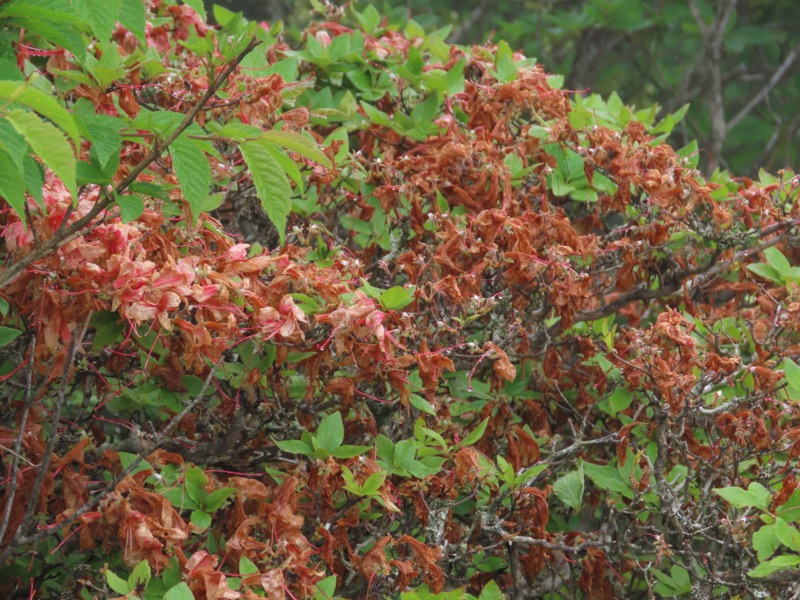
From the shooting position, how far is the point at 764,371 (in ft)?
8.71

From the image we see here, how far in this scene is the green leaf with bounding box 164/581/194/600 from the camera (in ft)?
6.48

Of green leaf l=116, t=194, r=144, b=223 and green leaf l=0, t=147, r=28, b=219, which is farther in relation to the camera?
green leaf l=116, t=194, r=144, b=223

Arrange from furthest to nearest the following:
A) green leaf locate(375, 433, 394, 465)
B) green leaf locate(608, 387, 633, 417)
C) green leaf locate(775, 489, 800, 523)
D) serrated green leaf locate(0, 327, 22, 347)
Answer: green leaf locate(608, 387, 633, 417)
green leaf locate(375, 433, 394, 465)
green leaf locate(775, 489, 800, 523)
serrated green leaf locate(0, 327, 22, 347)

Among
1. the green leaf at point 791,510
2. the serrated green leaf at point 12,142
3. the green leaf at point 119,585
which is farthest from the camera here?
the green leaf at point 791,510

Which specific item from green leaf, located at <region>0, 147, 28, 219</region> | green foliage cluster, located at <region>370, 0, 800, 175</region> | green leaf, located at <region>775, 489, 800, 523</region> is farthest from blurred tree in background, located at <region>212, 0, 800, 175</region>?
green leaf, located at <region>0, 147, 28, 219</region>

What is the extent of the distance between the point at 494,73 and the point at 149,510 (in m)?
1.76

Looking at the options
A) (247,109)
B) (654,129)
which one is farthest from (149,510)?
(654,129)

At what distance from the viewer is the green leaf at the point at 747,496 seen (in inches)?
90.3

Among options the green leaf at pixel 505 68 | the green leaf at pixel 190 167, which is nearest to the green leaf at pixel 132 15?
the green leaf at pixel 190 167

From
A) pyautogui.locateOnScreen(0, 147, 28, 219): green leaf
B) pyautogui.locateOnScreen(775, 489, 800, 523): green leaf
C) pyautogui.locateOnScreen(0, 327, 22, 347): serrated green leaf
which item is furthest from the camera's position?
pyautogui.locateOnScreen(775, 489, 800, 523): green leaf

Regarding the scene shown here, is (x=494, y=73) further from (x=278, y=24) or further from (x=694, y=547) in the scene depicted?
(x=694, y=547)

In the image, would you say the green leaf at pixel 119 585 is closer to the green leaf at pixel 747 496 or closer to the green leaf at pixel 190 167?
the green leaf at pixel 190 167

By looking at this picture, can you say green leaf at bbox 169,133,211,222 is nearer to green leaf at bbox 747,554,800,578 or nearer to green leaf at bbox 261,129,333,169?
green leaf at bbox 261,129,333,169

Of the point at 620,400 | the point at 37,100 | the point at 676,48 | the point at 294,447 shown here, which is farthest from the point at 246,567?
the point at 676,48
